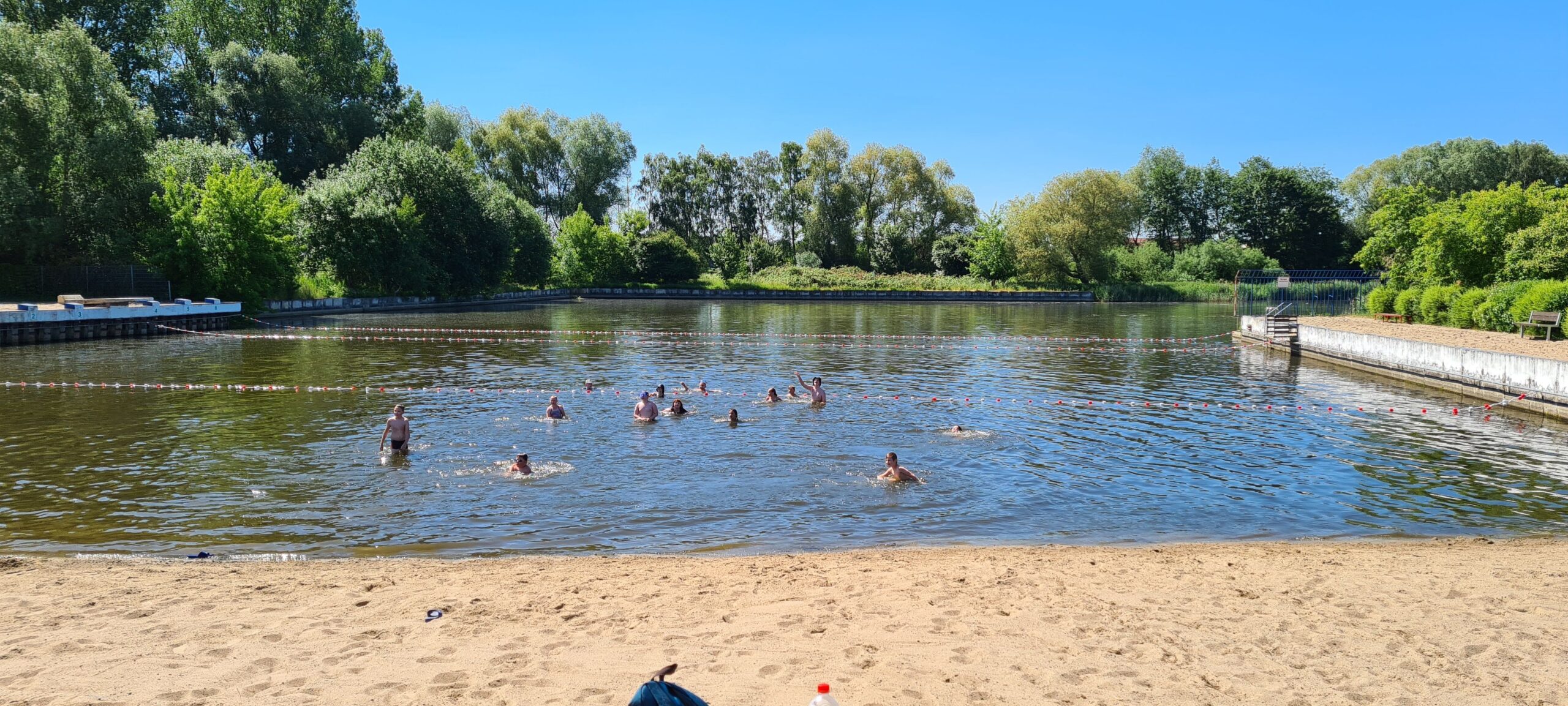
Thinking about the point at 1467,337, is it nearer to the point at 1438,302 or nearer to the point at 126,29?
the point at 1438,302

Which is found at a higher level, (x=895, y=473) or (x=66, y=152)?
(x=66, y=152)

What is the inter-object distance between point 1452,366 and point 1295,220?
9905 cm

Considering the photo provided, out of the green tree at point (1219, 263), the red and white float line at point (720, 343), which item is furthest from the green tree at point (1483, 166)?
the red and white float line at point (720, 343)

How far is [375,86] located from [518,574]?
97.3m

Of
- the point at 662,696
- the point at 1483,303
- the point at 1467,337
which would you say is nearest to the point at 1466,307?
the point at 1483,303

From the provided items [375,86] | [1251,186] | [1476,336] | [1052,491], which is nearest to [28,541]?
[1052,491]

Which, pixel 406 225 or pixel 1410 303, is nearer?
pixel 1410 303

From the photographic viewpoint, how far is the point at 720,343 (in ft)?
154

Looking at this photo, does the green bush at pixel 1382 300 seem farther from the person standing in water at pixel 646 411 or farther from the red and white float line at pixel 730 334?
the person standing in water at pixel 646 411

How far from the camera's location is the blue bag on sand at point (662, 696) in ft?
20.3

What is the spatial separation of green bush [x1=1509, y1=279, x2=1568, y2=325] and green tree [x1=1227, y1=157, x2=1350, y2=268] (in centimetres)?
8979

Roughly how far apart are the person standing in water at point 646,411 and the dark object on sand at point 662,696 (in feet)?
56.9

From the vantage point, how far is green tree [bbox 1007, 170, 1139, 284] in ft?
357

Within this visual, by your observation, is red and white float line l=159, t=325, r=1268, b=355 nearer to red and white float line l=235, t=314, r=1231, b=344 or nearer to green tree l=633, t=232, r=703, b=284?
red and white float line l=235, t=314, r=1231, b=344
